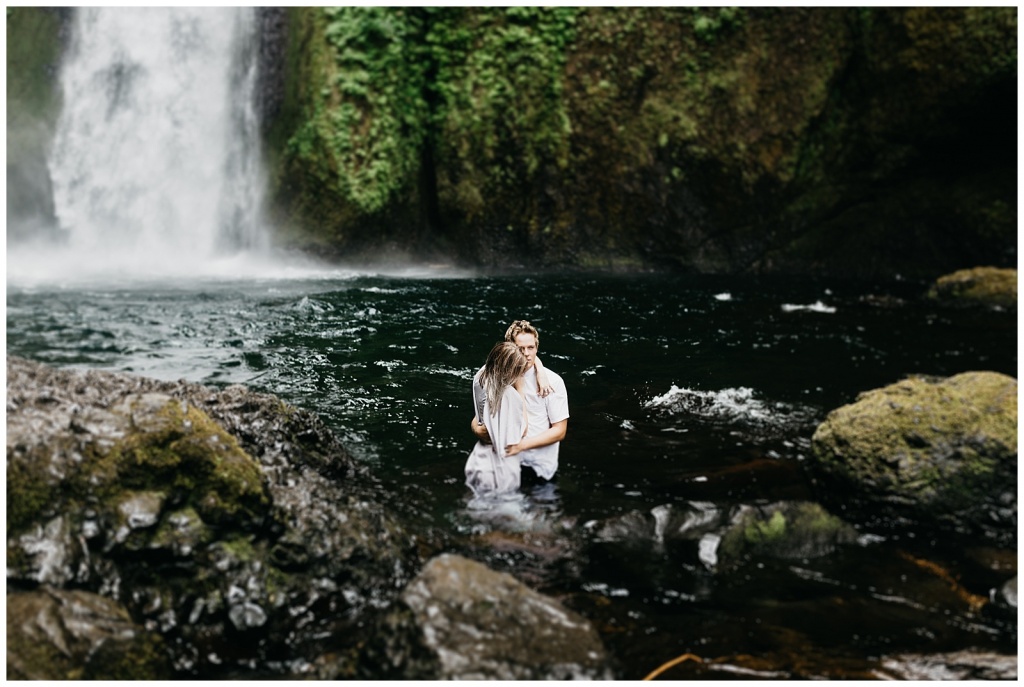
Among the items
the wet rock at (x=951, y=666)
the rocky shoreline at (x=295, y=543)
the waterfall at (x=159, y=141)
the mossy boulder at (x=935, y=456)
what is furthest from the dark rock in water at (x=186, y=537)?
the waterfall at (x=159, y=141)

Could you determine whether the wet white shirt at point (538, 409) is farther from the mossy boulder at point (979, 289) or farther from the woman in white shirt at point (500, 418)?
the mossy boulder at point (979, 289)

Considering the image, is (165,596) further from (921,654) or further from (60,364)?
(60,364)

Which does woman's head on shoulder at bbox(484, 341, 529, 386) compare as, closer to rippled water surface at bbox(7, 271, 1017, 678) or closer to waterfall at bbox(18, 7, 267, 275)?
rippled water surface at bbox(7, 271, 1017, 678)

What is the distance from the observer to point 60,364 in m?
7.12

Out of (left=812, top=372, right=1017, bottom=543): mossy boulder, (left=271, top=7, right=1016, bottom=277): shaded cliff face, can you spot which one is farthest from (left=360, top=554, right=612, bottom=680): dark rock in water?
(left=271, top=7, right=1016, bottom=277): shaded cliff face

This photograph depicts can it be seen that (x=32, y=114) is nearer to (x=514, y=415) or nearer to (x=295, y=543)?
(x=514, y=415)

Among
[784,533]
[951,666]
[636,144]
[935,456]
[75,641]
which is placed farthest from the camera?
[636,144]

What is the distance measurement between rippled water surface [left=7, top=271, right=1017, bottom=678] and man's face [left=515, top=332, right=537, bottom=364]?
90cm

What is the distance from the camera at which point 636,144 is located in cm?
1379

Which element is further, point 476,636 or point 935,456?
point 935,456

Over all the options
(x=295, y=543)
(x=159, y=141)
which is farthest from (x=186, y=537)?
(x=159, y=141)

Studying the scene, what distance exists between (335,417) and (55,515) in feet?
9.79

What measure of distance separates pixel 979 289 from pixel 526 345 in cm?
944

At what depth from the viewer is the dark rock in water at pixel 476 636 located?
9.90 ft
